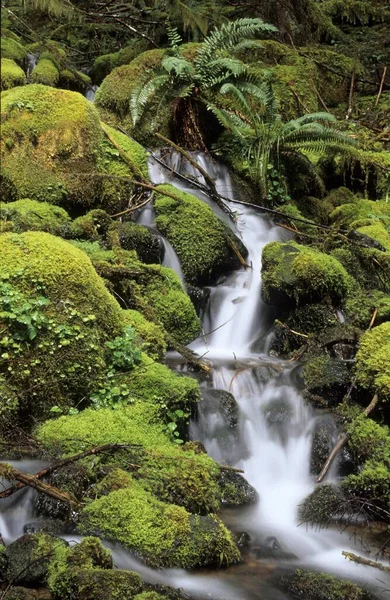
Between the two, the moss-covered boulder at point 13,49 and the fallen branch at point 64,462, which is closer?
the fallen branch at point 64,462

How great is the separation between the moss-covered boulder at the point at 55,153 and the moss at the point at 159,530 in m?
4.85

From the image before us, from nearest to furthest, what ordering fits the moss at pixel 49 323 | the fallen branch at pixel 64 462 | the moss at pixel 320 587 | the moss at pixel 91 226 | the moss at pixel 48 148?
the moss at pixel 320 587 → the fallen branch at pixel 64 462 → the moss at pixel 49 323 → the moss at pixel 91 226 → the moss at pixel 48 148

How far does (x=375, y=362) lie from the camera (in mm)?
5727

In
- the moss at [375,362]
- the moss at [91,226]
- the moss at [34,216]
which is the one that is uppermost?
the moss at [34,216]

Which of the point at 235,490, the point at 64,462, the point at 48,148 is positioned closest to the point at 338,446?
the point at 235,490

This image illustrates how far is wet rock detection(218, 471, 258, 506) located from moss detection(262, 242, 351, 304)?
9.48 ft

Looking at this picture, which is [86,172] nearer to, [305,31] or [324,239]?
[324,239]

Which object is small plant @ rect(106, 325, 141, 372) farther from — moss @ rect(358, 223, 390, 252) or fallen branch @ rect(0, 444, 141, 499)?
moss @ rect(358, 223, 390, 252)

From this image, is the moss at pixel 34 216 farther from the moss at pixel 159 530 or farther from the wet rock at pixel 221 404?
the moss at pixel 159 530

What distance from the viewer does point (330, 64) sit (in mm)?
14008

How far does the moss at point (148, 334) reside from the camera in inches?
230

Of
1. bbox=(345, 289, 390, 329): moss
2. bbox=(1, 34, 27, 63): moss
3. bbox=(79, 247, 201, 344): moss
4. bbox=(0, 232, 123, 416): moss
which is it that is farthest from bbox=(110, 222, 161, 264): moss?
bbox=(1, 34, 27, 63): moss

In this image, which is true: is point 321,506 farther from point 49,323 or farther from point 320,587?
point 49,323

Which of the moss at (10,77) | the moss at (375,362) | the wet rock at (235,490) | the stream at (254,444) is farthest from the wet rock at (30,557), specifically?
the moss at (10,77)
